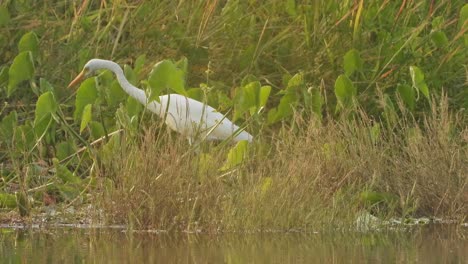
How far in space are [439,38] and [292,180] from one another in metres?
2.63

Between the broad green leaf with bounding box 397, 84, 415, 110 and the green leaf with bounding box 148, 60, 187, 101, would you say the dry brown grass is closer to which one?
the green leaf with bounding box 148, 60, 187, 101

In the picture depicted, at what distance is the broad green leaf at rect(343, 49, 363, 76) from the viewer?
986 centimetres

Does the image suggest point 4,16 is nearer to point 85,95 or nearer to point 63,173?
point 85,95

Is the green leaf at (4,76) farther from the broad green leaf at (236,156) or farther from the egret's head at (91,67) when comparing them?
the broad green leaf at (236,156)

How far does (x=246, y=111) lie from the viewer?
9.22 m

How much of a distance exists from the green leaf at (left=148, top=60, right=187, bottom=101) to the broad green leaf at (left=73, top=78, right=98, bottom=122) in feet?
1.94

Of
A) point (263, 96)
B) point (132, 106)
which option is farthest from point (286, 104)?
point (132, 106)

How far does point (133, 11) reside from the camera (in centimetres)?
1045

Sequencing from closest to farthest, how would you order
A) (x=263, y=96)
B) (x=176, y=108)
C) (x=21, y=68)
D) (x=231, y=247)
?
(x=231, y=247)
(x=263, y=96)
(x=21, y=68)
(x=176, y=108)

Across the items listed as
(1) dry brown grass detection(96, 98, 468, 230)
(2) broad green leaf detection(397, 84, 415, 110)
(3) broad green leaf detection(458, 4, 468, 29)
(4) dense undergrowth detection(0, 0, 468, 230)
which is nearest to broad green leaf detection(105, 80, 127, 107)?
(4) dense undergrowth detection(0, 0, 468, 230)

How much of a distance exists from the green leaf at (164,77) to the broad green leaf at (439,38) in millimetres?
2332

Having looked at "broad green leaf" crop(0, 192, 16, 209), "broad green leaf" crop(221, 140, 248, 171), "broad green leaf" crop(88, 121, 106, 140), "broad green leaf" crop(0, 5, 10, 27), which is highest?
"broad green leaf" crop(0, 5, 10, 27)

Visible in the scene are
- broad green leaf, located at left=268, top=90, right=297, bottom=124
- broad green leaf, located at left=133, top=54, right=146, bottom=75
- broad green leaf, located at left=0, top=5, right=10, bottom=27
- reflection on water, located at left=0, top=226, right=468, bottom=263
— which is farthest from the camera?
broad green leaf, located at left=0, top=5, right=10, bottom=27

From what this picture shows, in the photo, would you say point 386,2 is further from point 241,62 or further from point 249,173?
point 249,173
